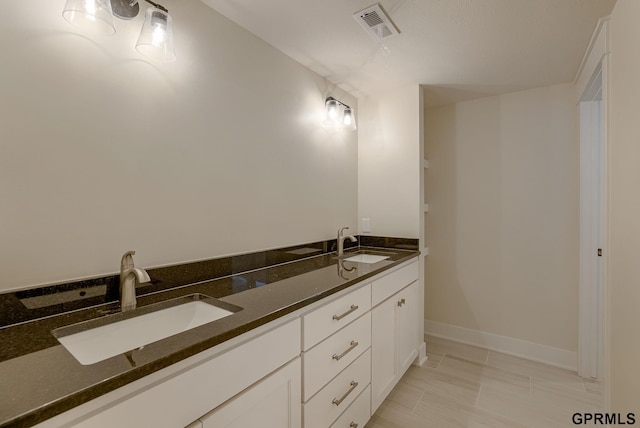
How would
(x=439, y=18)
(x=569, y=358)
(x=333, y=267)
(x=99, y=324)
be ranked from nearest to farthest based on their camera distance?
(x=99, y=324) < (x=439, y=18) < (x=333, y=267) < (x=569, y=358)

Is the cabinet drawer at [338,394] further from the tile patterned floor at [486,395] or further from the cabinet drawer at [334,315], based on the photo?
the tile patterned floor at [486,395]

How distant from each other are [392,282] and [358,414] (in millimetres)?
746

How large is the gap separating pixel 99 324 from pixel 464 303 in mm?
2817

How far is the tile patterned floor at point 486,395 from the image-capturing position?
1.76 m

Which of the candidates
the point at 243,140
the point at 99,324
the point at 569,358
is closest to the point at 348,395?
the point at 99,324

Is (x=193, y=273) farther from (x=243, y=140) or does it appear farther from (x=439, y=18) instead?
(x=439, y=18)

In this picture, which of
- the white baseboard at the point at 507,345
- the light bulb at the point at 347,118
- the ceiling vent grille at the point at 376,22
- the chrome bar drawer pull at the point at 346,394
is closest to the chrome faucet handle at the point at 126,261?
the chrome bar drawer pull at the point at 346,394

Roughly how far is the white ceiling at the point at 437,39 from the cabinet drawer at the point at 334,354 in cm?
157

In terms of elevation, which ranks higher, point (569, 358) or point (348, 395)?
point (348, 395)

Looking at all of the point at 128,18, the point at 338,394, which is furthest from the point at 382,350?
the point at 128,18

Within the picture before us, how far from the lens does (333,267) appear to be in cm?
174

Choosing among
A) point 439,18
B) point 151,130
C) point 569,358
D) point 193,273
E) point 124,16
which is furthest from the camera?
point 569,358

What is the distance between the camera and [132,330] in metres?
1.00

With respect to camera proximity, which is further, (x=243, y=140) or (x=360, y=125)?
(x=360, y=125)
